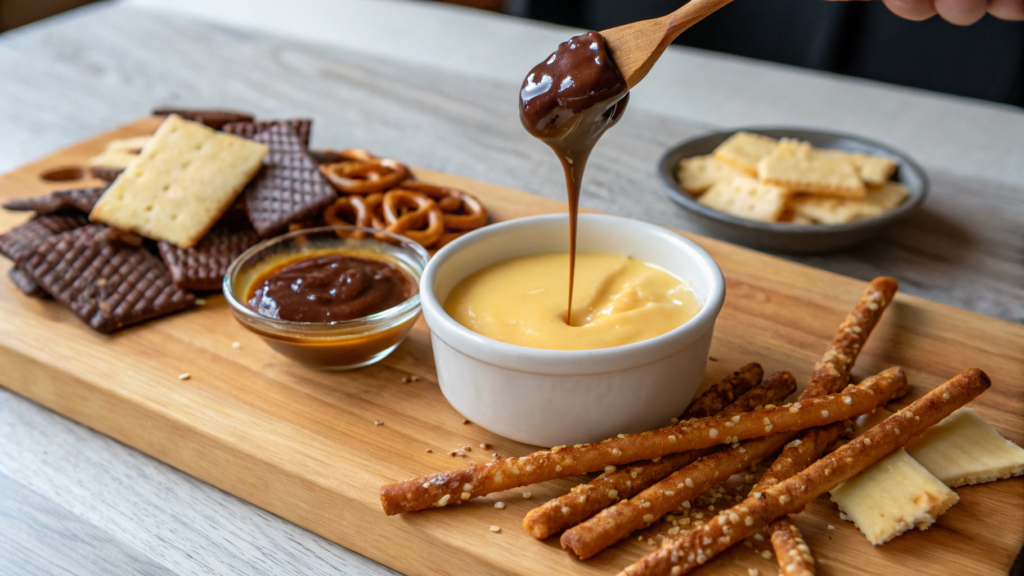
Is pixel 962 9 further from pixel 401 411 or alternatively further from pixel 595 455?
pixel 401 411

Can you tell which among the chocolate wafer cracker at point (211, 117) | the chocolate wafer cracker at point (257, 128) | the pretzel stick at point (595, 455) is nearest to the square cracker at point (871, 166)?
the pretzel stick at point (595, 455)

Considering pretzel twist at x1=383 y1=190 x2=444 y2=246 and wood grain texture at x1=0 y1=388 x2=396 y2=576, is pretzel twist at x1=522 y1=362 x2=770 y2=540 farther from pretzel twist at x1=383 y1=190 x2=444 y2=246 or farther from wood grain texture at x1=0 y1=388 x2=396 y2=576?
pretzel twist at x1=383 y1=190 x2=444 y2=246

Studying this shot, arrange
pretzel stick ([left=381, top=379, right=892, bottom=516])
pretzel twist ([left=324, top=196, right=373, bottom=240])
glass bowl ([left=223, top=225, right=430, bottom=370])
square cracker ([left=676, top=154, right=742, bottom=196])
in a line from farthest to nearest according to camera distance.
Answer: square cracker ([left=676, top=154, right=742, bottom=196]) < pretzel twist ([left=324, top=196, right=373, bottom=240]) < glass bowl ([left=223, top=225, right=430, bottom=370]) < pretzel stick ([left=381, top=379, right=892, bottom=516])

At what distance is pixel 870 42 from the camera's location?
496 cm

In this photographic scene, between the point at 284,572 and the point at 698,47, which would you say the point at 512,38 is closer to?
the point at 698,47

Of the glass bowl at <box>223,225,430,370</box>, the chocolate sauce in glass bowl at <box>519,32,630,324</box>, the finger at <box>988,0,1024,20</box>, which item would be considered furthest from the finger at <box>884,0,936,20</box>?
the glass bowl at <box>223,225,430,370</box>

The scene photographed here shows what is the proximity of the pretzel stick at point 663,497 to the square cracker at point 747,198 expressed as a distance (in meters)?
0.97

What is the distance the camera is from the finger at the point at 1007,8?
1.84 m

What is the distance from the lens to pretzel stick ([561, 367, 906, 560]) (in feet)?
4.09

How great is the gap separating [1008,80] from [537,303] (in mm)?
4366

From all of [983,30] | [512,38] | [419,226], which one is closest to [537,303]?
[419,226]

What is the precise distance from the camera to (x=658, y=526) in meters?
1.33

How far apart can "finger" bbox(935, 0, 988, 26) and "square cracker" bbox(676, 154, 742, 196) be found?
0.70 metres

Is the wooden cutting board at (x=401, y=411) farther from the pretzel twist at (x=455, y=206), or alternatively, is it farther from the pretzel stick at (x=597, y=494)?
the pretzel twist at (x=455, y=206)
